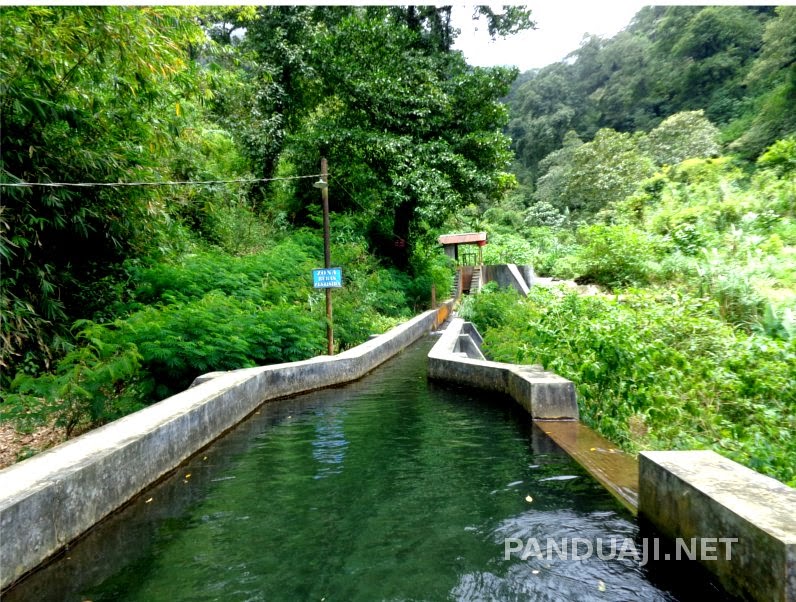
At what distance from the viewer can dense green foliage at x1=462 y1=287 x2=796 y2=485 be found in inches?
186

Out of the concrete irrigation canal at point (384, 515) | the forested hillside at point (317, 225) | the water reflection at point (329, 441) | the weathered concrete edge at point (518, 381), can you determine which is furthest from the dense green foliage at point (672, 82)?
the concrete irrigation canal at point (384, 515)

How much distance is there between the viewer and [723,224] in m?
14.3

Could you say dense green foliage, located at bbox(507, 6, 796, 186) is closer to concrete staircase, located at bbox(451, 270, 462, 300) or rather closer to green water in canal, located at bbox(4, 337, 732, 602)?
concrete staircase, located at bbox(451, 270, 462, 300)

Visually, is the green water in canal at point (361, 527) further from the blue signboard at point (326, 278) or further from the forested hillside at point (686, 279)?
the blue signboard at point (326, 278)

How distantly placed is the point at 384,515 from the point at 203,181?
10633mm

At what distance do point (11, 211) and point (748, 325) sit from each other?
11.7 metres

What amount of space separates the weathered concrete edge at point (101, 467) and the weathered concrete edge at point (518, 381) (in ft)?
10.9

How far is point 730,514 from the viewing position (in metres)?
2.61

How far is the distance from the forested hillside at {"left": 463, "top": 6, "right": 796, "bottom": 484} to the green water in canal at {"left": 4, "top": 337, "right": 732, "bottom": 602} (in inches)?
50.9

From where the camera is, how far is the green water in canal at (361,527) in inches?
122

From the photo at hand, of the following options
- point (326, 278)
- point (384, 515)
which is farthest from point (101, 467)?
point (326, 278)

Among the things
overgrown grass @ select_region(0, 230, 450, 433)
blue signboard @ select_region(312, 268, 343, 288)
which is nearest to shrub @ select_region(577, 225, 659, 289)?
overgrown grass @ select_region(0, 230, 450, 433)

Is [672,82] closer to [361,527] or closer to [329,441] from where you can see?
[329,441]

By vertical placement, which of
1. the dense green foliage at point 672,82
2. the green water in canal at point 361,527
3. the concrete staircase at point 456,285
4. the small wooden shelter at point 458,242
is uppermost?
the dense green foliage at point 672,82
